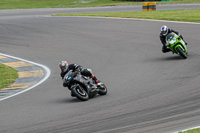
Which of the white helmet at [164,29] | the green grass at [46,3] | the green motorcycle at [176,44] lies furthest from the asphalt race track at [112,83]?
the green grass at [46,3]

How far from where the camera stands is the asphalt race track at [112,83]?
8555 mm

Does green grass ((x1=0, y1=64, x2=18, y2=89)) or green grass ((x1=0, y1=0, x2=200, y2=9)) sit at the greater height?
green grass ((x1=0, y1=0, x2=200, y2=9))

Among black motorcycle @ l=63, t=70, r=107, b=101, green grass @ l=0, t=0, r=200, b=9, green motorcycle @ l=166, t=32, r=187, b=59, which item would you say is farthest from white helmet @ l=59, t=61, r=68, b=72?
green grass @ l=0, t=0, r=200, b=9

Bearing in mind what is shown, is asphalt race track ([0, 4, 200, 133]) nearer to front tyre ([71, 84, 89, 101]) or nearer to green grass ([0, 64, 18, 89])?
front tyre ([71, 84, 89, 101])

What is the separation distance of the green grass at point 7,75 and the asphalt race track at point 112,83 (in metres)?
1.41

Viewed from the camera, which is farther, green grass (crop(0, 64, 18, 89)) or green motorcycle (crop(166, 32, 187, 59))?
green motorcycle (crop(166, 32, 187, 59))

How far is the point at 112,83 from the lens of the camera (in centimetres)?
1322

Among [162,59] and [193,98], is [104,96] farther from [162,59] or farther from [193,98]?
[162,59]

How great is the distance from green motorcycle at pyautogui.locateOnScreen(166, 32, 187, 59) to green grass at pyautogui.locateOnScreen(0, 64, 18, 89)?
587 centimetres

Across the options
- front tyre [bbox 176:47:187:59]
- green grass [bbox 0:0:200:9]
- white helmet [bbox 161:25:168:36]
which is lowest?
front tyre [bbox 176:47:187:59]

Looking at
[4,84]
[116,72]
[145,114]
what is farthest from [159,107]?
[4,84]

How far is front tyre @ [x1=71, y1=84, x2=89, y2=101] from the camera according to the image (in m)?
10.8

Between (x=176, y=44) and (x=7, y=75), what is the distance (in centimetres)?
640

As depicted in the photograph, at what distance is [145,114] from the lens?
8.84 metres
